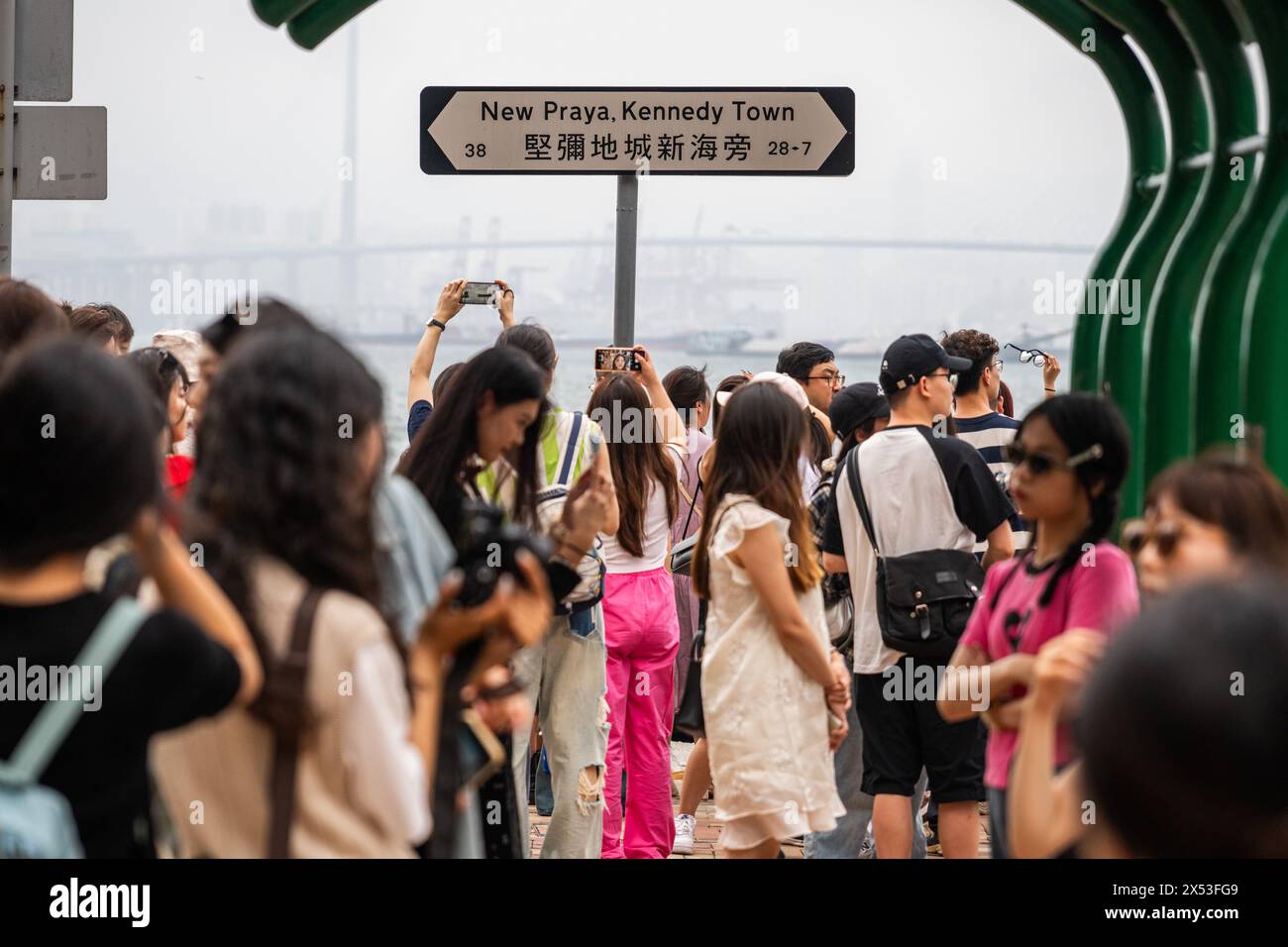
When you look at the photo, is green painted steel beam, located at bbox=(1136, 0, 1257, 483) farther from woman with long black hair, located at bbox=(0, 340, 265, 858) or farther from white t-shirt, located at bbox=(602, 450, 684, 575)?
woman with long black hair, located at bbox=(0, 340, 265, 858)

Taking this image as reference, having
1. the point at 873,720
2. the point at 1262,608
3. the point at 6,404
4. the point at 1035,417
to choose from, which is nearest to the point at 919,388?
the point at 873,720

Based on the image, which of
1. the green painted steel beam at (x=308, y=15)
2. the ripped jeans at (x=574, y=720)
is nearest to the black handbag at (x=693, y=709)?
the ripped jeans at (x=574, y=720)

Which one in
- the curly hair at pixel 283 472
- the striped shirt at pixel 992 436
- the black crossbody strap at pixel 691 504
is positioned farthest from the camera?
the black crossbody strap at pixel 691 504

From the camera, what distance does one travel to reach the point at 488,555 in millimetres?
2346

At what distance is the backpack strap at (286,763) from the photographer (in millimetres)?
1963

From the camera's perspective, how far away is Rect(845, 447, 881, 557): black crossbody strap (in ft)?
14.8

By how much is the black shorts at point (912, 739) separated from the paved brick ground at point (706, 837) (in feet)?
3.54

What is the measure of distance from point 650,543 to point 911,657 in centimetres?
125

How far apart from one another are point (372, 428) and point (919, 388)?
2.75 m

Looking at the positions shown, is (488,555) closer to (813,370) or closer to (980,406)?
(980,406)

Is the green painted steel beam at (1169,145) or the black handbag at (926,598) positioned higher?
the green painted steel beam at (1169,145)

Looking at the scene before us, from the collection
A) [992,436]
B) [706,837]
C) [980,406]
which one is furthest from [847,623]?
[706,837]

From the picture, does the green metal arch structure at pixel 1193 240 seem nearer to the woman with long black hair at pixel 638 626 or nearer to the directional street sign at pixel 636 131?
the directional street sign at pixel 636 131
